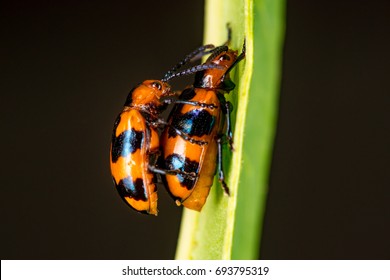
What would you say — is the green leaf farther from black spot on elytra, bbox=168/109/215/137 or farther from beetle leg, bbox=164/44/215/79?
beetle leg, bbox=164/44/215/79

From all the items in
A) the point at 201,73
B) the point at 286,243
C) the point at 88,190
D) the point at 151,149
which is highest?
the point at 201,73

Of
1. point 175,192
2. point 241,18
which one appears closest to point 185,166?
point 175,192

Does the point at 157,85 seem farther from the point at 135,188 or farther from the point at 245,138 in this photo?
the point at 245,138

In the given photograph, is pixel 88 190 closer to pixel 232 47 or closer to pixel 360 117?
pixel 360 117

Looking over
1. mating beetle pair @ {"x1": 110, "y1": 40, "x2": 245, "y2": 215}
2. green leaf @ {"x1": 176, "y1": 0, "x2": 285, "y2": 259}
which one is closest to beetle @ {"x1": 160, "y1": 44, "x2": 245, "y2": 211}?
mating beetle pair @ {"x1": 110, "y1": 40, "x2": 245, "y2": 215}

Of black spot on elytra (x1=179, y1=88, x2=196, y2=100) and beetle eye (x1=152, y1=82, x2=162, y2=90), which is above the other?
beetle eye (x1=152, y1=82, x2=162, y2=90)

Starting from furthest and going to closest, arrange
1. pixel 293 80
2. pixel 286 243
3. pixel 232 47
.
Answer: pixel 293 80, pixel 286 243, pixel 232 47

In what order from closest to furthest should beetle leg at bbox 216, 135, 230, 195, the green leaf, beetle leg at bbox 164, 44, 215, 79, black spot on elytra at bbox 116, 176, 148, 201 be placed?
the green leaf < beetle leg at bbox 216, 135, 230, 195 < black spot on elytra at bbox 116, 176, 148, 201 < beetle leg at bbox 164, 44, 215, 79

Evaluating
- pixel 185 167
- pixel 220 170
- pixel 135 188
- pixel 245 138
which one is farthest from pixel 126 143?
pixel 245 138
